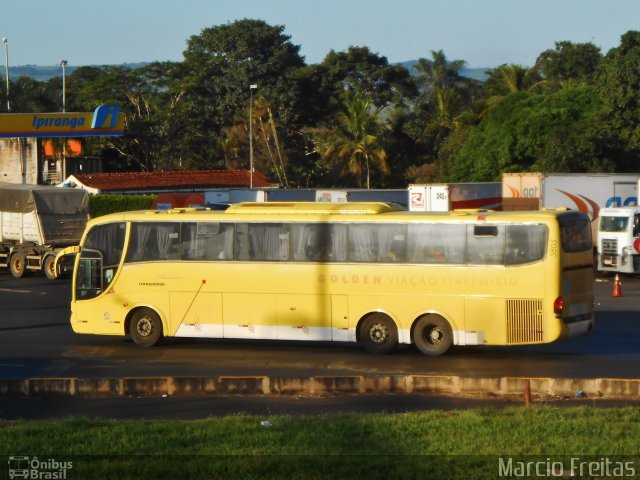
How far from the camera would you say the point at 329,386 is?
1516 cm

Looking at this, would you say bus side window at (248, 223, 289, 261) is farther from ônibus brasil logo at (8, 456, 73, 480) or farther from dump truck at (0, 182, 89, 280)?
dump truck at (0, 182, 89, 280)

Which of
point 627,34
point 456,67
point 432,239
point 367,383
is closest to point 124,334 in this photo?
point 432,239

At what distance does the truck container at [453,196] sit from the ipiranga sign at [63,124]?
19890 mm

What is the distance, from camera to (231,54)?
270ft

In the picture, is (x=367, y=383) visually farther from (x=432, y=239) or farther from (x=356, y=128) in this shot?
(x=356, y=128)

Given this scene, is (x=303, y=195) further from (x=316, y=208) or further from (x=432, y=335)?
(x=432, y=335)

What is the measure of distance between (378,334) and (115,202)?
3324 cm

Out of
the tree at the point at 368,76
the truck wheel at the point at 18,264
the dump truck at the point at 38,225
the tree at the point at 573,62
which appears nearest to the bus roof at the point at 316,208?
the dump truck at the point at 38,225

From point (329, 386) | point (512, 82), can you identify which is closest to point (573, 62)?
point (512, 82)

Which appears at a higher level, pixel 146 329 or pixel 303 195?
pixel 303 195

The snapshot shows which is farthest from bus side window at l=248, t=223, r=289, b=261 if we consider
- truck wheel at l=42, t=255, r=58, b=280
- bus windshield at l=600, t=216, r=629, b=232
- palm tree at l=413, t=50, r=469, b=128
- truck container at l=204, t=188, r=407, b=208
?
palm tree at l=413, t=50, r=469, b=128

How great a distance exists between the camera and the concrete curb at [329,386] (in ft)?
48.5

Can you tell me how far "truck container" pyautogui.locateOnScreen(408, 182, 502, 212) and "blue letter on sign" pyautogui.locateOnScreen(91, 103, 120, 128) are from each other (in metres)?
19.8

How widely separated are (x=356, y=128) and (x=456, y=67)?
2724cm
